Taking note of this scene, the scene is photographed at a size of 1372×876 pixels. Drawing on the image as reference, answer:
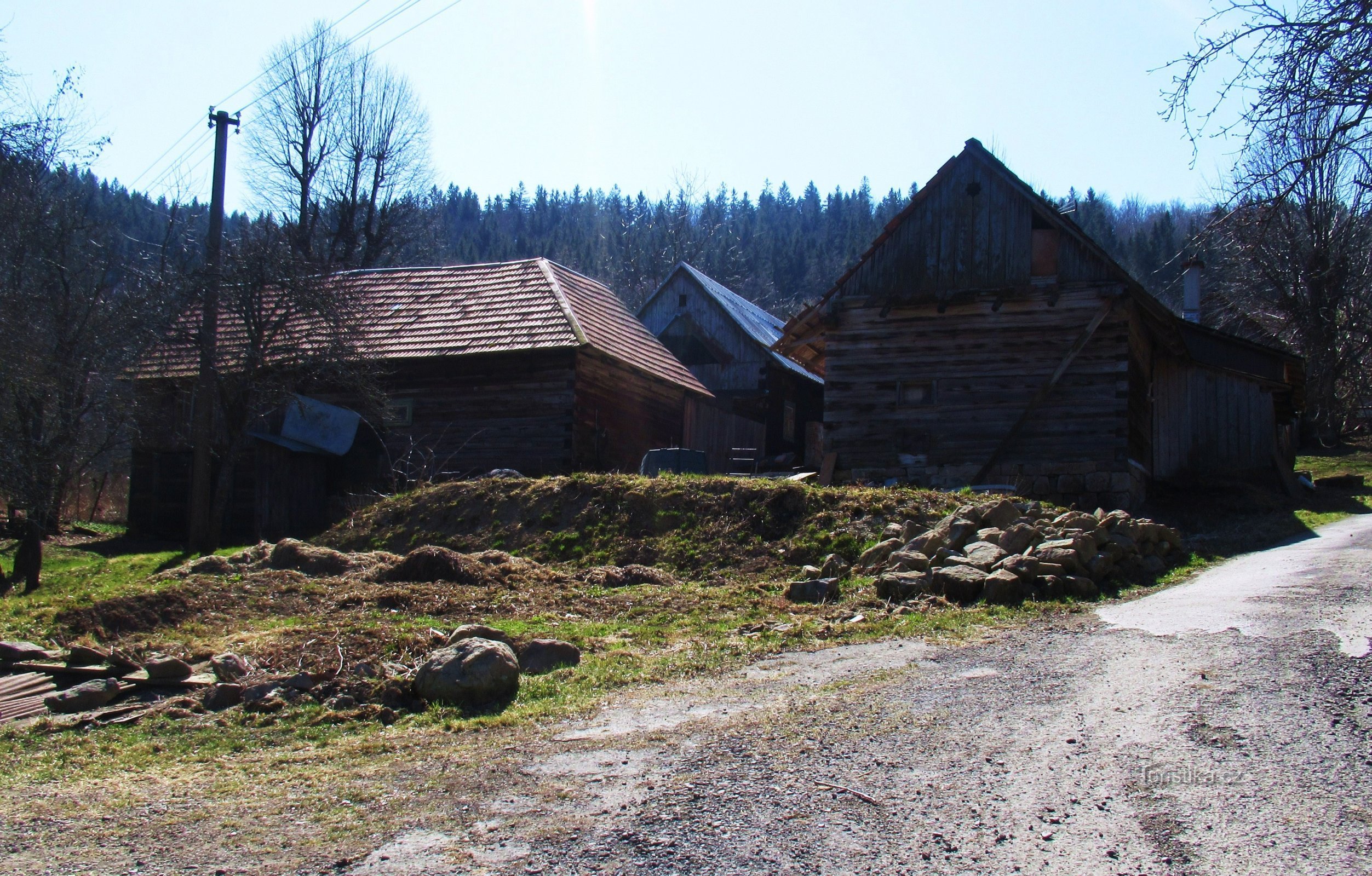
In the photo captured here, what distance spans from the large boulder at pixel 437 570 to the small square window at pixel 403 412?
37.5ft

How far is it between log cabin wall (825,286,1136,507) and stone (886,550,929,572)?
829 centimetres

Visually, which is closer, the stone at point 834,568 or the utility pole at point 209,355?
the stone at point 834,568

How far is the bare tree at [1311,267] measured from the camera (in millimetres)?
7605

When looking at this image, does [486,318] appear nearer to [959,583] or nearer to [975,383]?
[975,383]

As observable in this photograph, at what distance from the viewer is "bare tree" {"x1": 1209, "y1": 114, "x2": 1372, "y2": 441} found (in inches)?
299

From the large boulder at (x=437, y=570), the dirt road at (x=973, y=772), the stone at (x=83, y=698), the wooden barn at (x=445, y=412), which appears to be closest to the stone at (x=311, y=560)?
the large boulder at (x=437, y=570)

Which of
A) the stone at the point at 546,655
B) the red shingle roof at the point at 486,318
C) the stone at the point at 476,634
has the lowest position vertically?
the stone at the point at 546,655

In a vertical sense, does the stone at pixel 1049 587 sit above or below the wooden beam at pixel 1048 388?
below

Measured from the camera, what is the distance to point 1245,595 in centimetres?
925

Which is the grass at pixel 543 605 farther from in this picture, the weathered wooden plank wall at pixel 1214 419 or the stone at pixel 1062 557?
the weathered wooden plank wall at pixel 1214 419

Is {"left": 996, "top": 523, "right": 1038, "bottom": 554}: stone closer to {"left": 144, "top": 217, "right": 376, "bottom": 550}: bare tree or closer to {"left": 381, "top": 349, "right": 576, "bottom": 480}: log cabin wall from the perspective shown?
{"left": 381, "top": 349, "right": 576, "bottom": 480}: log cabin wall

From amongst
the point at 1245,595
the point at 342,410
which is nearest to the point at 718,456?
the point at 342,410

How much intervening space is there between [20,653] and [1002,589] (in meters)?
7.93

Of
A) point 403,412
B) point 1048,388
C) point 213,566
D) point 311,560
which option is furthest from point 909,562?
point 403,412
